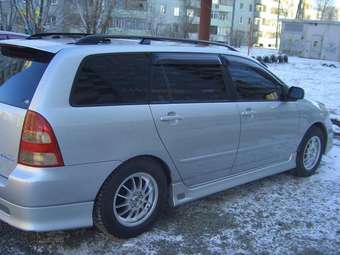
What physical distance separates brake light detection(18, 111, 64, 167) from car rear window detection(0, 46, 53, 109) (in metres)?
0.16

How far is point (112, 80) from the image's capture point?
12.7ft

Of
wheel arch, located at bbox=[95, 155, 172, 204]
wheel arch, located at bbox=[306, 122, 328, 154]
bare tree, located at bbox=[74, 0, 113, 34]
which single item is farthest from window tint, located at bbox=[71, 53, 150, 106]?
bare tree, located at bbox=[74, 0, 113, 34]

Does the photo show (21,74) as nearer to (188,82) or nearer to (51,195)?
(51,195)

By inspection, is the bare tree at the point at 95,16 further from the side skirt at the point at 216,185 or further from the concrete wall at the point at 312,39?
the concrete wall at the point at 312,39

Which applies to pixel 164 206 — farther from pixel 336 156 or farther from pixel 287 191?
pixel 336 156

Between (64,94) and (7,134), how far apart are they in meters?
0.53

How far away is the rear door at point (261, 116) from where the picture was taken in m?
4.96

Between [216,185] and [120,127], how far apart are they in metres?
1.45

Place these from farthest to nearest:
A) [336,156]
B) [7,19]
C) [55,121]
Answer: [7,19]
[336,156]
[55,121]

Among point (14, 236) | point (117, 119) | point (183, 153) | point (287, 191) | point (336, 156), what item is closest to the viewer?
point (117, 119)

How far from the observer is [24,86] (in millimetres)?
3672

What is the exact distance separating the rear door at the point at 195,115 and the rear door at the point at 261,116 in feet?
0.54

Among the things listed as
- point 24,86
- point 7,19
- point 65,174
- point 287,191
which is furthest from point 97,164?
point 7,19

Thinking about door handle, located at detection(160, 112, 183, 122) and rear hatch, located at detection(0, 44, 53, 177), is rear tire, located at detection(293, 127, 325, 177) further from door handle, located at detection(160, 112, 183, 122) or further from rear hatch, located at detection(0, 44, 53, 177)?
rear hatch, located at detection(0, 44, 53, 177)
